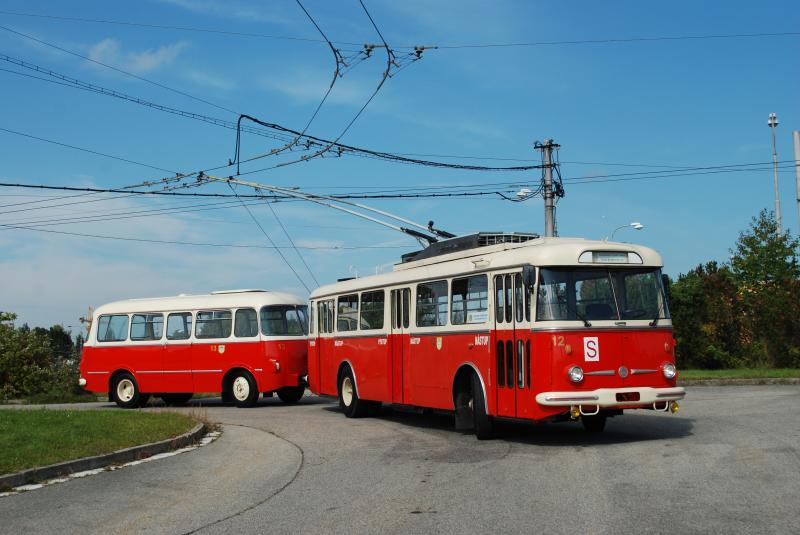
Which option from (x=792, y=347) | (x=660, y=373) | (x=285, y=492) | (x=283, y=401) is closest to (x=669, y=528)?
(x=285, y=492)

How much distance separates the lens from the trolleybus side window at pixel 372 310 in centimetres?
1853

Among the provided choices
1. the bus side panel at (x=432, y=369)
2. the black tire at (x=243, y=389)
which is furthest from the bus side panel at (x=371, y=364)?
the black tire at (x=243, y=389)

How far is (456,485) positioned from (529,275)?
402 centimetres

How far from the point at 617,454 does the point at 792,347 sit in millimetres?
23761

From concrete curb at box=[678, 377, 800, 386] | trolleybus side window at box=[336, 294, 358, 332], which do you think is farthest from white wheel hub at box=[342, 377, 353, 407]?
concrete curb at box=[678, 377, 800, 386]

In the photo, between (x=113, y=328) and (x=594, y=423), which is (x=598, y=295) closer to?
(x=594, y=423)

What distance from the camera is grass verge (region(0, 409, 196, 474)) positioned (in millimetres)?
11922

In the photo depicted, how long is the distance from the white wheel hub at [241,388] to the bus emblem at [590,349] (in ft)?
40.8

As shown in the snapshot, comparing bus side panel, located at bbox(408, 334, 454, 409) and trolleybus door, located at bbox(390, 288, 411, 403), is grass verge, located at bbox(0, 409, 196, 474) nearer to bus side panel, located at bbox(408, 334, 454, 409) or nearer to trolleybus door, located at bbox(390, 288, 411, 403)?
trolleybus door, located at bbox(390, 288, 411, 403)

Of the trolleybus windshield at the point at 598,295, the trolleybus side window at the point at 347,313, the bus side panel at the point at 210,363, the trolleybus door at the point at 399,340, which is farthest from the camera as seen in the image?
the bus side panel at the point at 210,363

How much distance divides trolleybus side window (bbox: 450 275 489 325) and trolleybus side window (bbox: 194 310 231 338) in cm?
1006

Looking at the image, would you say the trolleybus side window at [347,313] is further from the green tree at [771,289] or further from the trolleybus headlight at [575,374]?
the green tree at [771,289]

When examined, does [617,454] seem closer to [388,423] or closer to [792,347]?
[388,423]

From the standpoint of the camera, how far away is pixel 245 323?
78.3 ft
